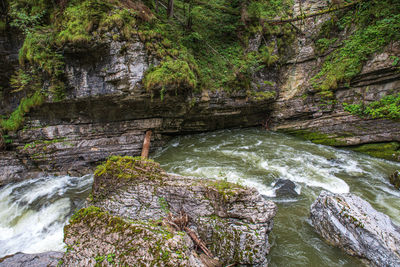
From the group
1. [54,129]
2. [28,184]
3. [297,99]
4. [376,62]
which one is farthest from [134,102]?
[376,62]

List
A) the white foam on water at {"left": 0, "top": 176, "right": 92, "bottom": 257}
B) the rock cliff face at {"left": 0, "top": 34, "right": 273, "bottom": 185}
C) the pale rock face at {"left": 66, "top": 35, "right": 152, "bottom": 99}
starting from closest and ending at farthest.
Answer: the white foam on water at {"left": 0, "top": 176, "right": 92, "bottom": 257}
the pale rock face at {"left": 66, "top": 35, "right": 152, "bottom": 99}
the rock cliff face at {"left": 0, "top": 34, "right": 273, "bottom": 185}

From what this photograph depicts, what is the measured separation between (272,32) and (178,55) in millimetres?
6553

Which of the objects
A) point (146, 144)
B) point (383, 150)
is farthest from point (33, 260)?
point (383, 150)

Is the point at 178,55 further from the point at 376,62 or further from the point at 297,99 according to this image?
the point at 376,62

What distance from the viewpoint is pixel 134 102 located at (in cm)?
814

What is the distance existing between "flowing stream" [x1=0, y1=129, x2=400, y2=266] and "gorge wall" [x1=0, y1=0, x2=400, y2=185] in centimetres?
98

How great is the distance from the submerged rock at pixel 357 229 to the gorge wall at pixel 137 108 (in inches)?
231

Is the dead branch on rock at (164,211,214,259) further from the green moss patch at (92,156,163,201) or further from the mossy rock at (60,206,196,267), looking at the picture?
the green moss patch at (92,156,163,201)

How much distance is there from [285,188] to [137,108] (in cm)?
701

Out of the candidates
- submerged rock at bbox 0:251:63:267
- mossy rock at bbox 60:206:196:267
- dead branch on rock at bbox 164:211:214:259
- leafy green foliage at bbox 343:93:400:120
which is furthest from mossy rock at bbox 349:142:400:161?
submerged rock at bbox 0:251:63:267

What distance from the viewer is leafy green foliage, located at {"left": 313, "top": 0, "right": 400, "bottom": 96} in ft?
26.9

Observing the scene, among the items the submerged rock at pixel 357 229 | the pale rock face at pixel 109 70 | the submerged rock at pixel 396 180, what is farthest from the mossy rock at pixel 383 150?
the pale rock face at pixel 109 70

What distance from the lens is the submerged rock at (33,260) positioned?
370cm

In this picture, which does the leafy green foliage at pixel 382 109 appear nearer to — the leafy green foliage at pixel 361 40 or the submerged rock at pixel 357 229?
the leafy green foliage at pixel 361 40
